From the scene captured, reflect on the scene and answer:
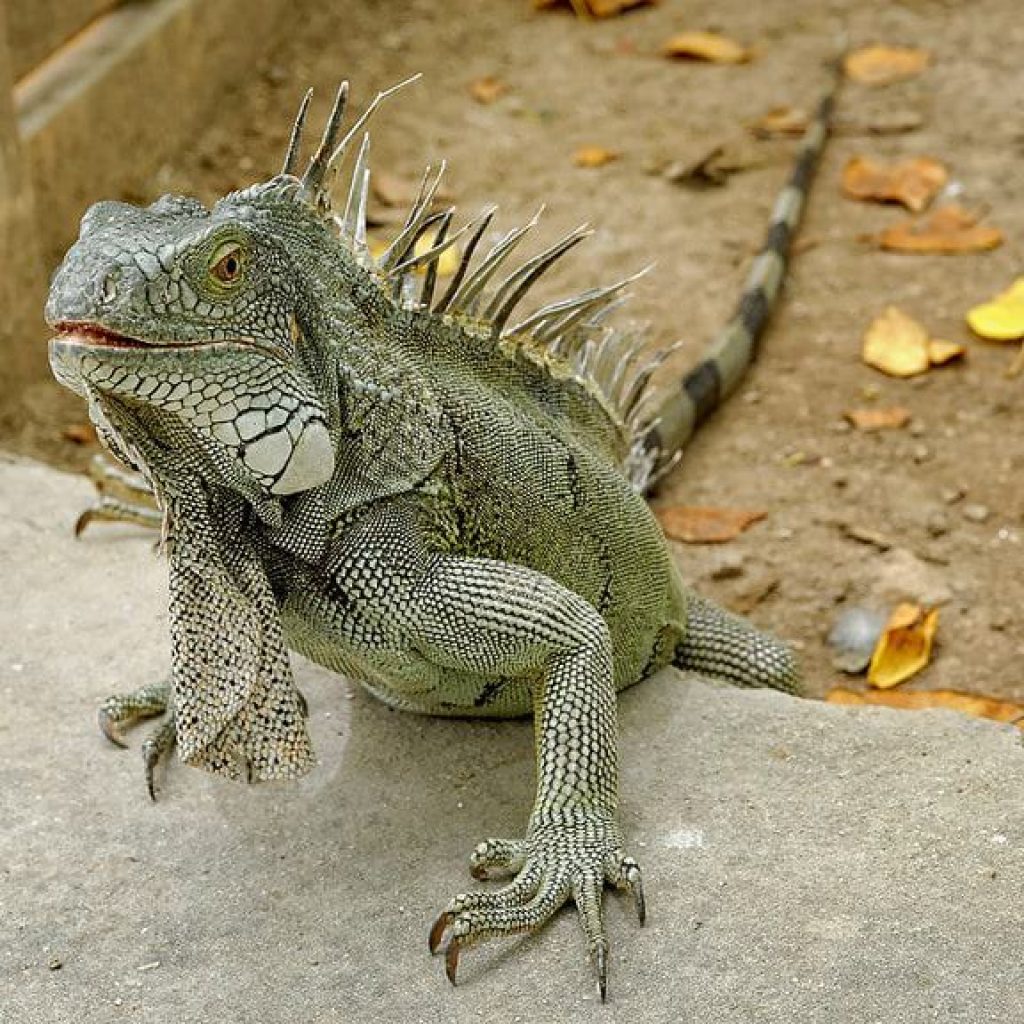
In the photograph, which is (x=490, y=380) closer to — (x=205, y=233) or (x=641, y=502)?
(x=641, y=502)

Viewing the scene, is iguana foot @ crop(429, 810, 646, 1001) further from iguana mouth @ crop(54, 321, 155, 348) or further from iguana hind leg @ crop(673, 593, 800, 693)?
iguana mouth @ crop(54, 321, 155, 348)

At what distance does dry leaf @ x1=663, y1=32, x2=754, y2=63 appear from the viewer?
9.77m

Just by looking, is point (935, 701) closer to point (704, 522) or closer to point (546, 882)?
point (704, 522)

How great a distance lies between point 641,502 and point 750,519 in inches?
73.4

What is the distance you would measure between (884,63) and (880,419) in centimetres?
380

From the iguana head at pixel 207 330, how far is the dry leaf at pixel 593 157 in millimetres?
5371

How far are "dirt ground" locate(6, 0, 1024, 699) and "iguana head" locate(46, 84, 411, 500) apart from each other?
252 centimetres

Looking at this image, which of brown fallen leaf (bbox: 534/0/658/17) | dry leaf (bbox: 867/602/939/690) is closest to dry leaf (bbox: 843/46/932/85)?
brown fallen leaf (bbox: 534/0/658/17)

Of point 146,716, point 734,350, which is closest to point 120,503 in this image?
point 146,716

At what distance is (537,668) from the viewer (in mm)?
3674

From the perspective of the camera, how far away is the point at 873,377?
6.90 meters

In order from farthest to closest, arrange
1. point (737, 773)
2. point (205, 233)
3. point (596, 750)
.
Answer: point (737, 773), point (596, 750), point (205, 233)

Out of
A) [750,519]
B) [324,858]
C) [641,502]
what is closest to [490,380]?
[641,502]

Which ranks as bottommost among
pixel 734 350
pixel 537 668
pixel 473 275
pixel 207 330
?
pixel 734 350
